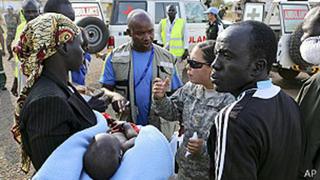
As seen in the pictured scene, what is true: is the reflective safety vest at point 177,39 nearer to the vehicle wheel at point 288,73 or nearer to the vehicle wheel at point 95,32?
the vehicle wheel at point 95,32

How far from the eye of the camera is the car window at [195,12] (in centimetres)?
1065

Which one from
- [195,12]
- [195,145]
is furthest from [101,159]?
[195,12]

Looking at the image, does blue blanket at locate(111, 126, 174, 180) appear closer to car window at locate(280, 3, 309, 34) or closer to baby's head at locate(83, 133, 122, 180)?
baby's head at locate(83, 133, 122, 180)

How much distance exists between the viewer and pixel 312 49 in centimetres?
203

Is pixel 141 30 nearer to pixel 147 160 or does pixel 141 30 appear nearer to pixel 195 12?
pixel 147 160

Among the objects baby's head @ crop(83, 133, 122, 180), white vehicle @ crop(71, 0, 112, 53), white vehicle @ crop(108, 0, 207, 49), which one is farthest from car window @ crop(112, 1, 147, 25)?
baby's head @ crop(83, 133, 122, 180)

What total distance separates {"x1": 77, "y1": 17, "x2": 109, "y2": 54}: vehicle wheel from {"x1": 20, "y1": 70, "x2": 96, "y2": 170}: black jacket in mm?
7527

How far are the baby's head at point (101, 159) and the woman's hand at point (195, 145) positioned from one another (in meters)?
0.73

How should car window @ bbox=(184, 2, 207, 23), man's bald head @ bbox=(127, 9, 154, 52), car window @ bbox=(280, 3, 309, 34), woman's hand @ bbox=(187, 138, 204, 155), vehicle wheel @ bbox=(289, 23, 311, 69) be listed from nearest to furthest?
woman's hand @ bbox=(187, 138, 204, 155) < man's bald head @ bbox=(127, 9, 154, 52) < vehicle wheel @ bbox=(289, 23, 311, 69) < car window @ bbox=(280, 3, 309, 34) < car window @ bbox=(184, 2, 207, 23)

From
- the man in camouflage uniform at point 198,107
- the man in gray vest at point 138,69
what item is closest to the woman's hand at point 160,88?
the man in camouflage uniform at point 198,107

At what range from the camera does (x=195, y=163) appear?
2.48 m

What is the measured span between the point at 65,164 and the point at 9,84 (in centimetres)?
867

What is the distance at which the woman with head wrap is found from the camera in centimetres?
165

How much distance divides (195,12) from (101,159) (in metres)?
9.55
